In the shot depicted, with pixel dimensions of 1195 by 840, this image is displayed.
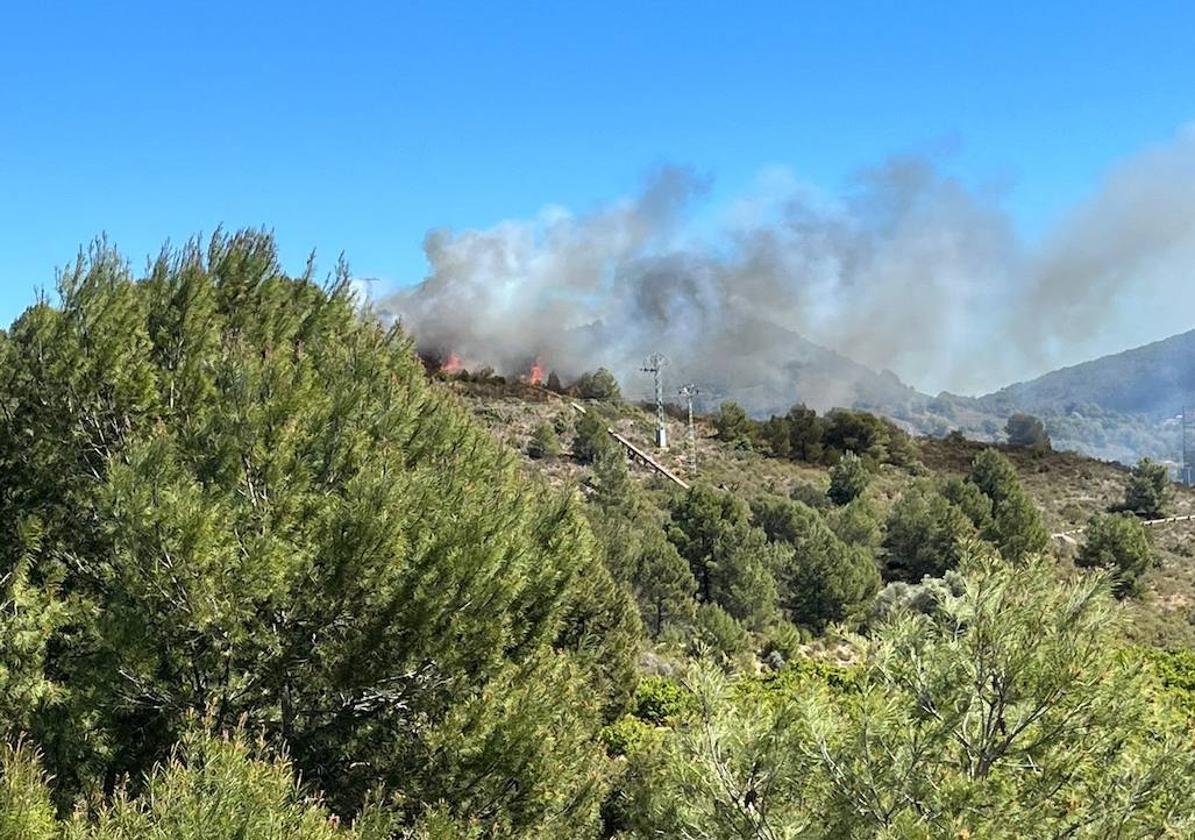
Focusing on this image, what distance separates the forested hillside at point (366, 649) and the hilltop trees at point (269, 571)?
0.08 feet

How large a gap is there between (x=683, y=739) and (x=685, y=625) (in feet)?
55.9

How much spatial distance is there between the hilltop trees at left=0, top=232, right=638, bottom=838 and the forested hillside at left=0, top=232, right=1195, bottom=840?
0.08 feet

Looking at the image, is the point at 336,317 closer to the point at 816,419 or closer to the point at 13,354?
the point at 13,354

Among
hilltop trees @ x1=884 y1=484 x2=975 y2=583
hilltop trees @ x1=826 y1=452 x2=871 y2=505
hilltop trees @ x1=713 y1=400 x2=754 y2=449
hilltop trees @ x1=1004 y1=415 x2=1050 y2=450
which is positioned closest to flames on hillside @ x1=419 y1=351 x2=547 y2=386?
hilltop trees @ x1=713 y1=400 x2=754 y2=449

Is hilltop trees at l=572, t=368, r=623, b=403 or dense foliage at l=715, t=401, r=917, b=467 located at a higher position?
hilltop trees at l=572, t=368, r=623, b=403

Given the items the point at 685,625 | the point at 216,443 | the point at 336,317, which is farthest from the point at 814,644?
the point at 216,443

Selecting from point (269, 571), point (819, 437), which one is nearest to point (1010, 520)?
point (819, 437)

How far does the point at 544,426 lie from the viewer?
141 feet

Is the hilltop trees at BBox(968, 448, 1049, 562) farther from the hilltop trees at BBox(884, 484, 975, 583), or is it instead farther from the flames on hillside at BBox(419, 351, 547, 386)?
the flames on hillside at BBox(419, 351, 547, 386)

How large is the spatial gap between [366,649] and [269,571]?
101 cm

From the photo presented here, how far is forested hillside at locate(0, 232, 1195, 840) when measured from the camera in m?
4.98

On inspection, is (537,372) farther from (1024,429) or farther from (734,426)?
(1024,429)

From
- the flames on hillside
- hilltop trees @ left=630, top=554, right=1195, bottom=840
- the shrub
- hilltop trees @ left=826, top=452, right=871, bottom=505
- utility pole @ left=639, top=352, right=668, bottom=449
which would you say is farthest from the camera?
the flames on hillside

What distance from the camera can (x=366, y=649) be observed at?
6.65m
